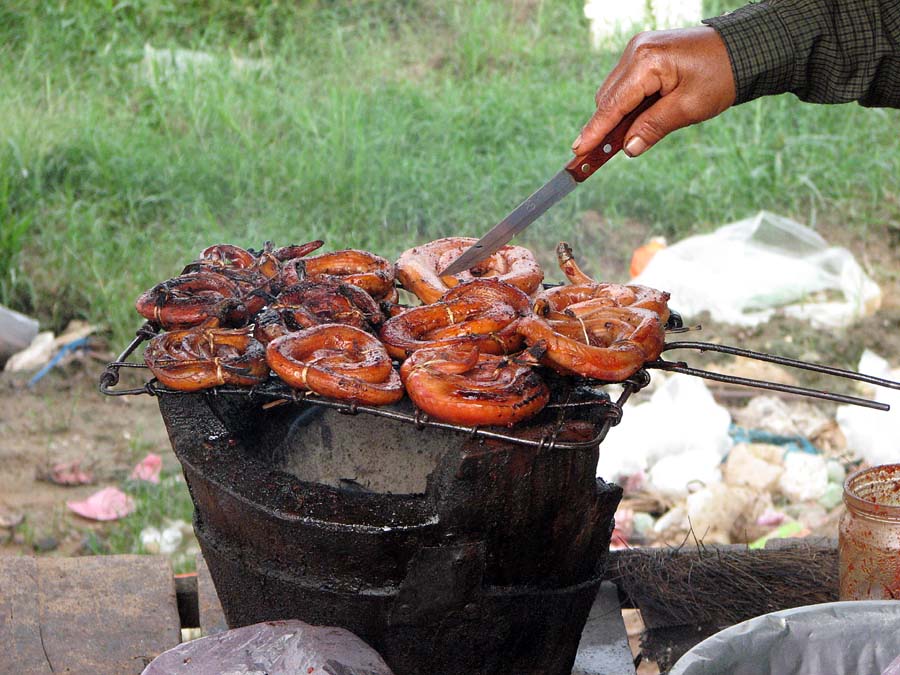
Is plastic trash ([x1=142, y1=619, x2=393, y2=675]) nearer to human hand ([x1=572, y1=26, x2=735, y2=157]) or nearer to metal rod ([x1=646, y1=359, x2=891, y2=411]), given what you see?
metal rod ([x1=646, y1=359, x2=891, y2=411])

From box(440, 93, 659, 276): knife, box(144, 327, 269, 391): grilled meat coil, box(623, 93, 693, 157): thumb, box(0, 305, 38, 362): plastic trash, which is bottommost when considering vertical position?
box(0, 305, 38, 362): plastic trash

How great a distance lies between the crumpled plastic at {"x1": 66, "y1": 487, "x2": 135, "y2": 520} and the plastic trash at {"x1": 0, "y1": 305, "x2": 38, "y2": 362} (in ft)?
5.62

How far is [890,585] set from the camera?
3.44m

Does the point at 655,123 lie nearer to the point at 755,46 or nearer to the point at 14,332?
the point at 755,46

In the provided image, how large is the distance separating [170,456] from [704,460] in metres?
3.12

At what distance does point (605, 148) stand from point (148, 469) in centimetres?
368

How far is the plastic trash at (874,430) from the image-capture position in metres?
5.86

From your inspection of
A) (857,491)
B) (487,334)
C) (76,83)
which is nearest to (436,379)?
(487,334)

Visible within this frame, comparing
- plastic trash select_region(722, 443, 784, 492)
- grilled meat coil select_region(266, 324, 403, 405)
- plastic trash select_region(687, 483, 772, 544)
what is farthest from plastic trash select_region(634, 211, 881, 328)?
grilled meat coil select_region(266, 324, 403, 405)

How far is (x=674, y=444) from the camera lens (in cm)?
611

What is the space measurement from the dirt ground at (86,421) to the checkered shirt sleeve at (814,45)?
3594 millimetres

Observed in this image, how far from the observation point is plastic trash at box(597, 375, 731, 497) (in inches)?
234

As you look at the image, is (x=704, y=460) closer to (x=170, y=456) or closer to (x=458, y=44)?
(x=170, y=456)

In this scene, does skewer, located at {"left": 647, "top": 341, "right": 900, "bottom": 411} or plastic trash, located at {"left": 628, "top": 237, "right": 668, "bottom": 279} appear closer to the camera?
skewer, located at {"left": 647, "top": 341, "right": 900, "bottom": 411}
